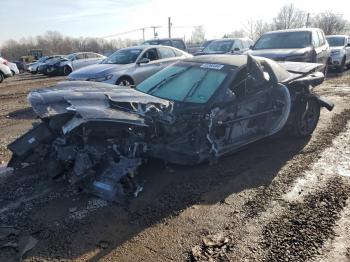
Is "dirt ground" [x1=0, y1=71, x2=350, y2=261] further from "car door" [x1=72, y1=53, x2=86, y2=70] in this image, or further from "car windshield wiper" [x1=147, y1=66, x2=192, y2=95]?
"car door" [x1=72, y1=53, x2=86, y2=70]

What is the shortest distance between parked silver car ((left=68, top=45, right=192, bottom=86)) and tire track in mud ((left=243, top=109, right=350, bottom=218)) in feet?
17.2

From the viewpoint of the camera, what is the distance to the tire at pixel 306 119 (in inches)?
233

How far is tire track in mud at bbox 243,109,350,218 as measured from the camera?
392cm

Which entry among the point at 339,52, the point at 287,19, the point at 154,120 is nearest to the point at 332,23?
the point at 287,19

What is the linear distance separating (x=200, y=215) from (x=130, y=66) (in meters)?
6.83

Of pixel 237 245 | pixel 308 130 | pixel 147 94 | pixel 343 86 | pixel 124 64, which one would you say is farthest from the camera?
pixel 343 86

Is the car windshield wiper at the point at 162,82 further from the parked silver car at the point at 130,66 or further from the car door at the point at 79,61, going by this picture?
the car door at the point at 79,61

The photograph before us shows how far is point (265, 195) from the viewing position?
413 cm

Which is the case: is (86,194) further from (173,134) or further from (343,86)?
(343,86)

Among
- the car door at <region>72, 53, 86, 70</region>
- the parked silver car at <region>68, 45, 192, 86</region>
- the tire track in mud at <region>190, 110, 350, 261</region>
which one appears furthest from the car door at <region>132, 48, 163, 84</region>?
the car door at <region>72, 53, 86, 70</region>

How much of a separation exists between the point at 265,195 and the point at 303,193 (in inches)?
18.4

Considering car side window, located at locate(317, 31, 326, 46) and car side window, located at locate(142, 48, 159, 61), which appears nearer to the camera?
car side window, located at locate(142, 48, 159, 61)

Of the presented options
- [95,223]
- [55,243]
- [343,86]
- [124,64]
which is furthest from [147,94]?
[343,86]

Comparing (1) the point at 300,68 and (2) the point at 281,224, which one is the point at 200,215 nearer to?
(2) the point at 281,224
